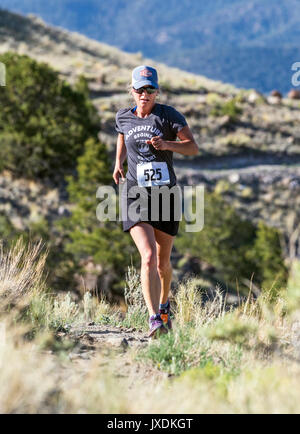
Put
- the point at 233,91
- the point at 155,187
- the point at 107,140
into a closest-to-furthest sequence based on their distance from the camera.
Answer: the point at 155,187 < the point at 107,140 < the point at 233,91

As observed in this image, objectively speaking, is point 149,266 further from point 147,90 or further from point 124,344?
point 147,90

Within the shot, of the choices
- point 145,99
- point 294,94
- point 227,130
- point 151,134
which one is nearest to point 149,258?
point 151,134

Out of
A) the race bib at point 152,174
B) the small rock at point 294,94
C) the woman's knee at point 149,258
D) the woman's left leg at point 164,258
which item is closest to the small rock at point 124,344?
the woman's knee at point 149,258

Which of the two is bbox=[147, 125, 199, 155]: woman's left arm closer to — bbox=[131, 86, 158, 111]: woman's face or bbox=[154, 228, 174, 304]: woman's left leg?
bbox=[131, 86, 158, 111]: woman's face

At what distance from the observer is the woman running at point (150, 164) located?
4027 mm

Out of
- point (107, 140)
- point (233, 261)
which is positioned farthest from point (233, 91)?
point (233, 261)

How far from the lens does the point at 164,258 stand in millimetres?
4371

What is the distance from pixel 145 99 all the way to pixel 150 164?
503 millimetres

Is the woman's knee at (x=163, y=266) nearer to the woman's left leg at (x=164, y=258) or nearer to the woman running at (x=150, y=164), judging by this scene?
the woman's left leg at (x=164, y=258)

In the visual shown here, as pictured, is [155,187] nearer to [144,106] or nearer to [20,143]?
[144,106]
